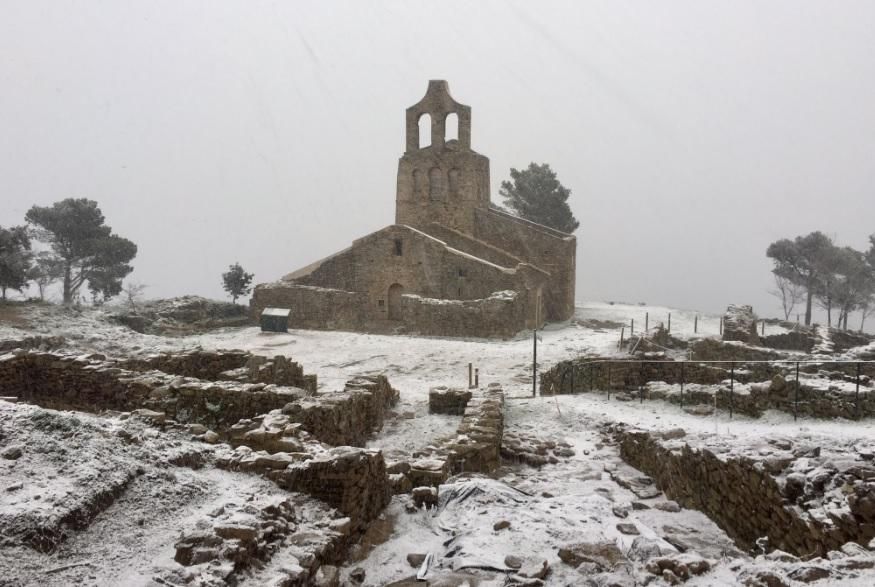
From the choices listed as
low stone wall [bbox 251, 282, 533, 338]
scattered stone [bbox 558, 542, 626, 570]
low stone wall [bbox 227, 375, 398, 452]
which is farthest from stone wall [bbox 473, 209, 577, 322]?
scattered stone [bbox 558, 542, 626, 570]

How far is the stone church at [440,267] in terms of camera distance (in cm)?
2531

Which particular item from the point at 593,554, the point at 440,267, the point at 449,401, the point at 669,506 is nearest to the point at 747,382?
the point at 449,401

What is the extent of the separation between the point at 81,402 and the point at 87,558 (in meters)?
8.19

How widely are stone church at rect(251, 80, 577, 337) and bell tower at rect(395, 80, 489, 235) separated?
0.06 meters

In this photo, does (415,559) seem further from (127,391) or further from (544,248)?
(544,248)

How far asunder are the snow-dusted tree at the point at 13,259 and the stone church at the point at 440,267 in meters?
10.0

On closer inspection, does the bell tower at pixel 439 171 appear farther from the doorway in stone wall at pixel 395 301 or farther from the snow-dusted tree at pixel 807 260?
the snow-dusted tree at pixel 807 260

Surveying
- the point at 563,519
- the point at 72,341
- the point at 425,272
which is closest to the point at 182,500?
the point at 563,519

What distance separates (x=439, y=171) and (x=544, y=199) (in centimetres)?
1559

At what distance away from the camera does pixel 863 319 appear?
42281mm

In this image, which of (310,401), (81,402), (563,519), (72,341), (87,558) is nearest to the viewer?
(87,558)

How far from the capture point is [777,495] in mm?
5359

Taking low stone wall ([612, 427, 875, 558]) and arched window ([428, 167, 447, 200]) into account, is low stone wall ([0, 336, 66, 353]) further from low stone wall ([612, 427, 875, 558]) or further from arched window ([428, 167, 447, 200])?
arched window ([428, 167, 447, 200])

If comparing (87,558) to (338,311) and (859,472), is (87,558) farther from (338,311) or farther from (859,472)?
(338,311)
